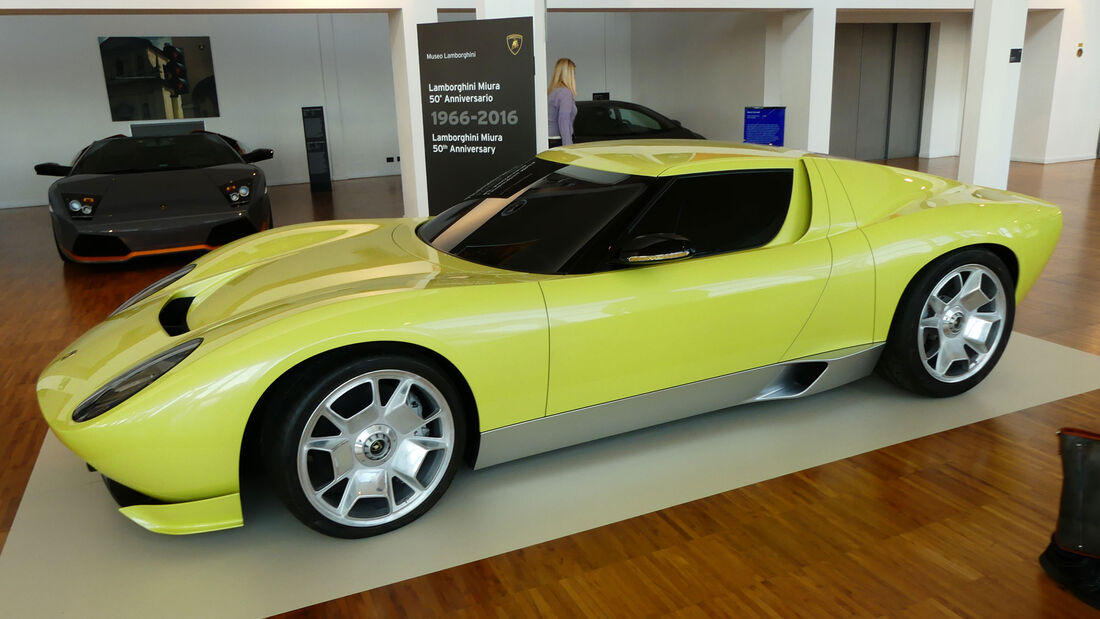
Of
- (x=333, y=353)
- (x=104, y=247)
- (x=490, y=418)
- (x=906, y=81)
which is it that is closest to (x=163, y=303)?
(x=333, y=353)

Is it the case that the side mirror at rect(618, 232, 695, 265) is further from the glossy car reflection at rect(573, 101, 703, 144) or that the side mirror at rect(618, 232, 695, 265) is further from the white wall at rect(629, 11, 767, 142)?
the white wall at rect(629, 11, 767, 142)

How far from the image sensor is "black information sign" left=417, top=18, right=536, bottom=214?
17.0 feet

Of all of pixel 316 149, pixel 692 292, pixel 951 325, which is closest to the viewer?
pixel 692 292

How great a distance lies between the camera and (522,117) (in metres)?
5.23

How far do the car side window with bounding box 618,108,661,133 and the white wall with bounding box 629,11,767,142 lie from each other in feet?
6.25

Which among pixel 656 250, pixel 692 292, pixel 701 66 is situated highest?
pixel 701 66

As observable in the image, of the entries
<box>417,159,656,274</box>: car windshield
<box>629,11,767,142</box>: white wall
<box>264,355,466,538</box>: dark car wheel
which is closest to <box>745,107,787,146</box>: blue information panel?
<box>629,11,767,142</box>: white wall

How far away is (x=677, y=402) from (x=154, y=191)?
5.23m

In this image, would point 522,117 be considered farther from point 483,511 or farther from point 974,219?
point 483,511

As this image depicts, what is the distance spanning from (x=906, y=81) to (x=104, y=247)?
12032 millimetres

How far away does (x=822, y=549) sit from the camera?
8.18 ft

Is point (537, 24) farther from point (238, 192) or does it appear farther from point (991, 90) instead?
point (991, 90)

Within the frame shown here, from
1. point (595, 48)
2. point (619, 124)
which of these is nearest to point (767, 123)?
point (619, 124)

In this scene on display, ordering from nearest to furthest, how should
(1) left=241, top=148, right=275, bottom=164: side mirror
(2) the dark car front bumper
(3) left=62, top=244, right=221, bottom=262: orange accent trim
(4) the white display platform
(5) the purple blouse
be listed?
1. (4) the white display platform
2. (2) the dark car front bumper
3. (3) left=62, top=244, right=221, bottom=262: orange accent trim
4. (5) the purple blouse
5. (1) left=241, top=148, right=275, bottom=164: side mirror
